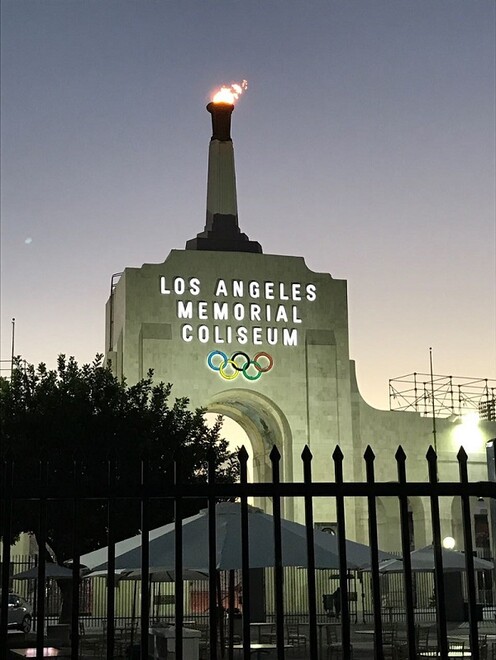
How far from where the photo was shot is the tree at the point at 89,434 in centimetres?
3053

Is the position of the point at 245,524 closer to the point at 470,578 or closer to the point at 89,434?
the point at 470,578

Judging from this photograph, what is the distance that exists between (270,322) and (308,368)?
3.34 meters

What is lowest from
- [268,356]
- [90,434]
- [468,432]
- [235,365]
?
[90,434]

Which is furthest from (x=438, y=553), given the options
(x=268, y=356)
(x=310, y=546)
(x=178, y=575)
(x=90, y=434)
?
(x=268, y=356)

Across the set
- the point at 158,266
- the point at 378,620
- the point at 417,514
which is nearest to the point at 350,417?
the point at 417,514

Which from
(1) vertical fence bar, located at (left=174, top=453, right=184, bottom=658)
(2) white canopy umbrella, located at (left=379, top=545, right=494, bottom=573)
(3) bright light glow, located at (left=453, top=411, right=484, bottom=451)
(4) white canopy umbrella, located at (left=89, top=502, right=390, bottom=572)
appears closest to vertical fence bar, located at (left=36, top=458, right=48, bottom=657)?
(1) vertical fence bar, located at (left=174, top=453, right=184, bottom=658)

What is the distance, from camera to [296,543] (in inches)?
509

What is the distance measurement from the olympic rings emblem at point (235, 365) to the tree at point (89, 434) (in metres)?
15.8

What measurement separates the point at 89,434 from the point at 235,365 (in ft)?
68.8

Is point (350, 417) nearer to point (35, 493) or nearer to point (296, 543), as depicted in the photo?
point (296, 543)

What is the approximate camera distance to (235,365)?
52812 mm

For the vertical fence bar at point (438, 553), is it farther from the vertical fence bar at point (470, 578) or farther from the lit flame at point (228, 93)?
the lit flame at point (228, 93)

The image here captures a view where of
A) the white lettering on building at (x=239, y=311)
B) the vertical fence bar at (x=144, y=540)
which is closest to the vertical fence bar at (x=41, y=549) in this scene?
the vertical fence bar at (x=144, y=540)

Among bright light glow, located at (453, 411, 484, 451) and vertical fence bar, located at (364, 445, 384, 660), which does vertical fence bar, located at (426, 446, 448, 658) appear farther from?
bright light glow, located at (453, 411, 484, 451)
